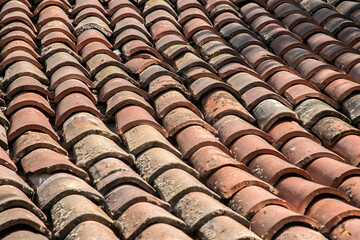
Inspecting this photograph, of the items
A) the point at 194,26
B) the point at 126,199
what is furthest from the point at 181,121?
the point at 194,26

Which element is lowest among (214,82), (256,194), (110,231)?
(110,231)

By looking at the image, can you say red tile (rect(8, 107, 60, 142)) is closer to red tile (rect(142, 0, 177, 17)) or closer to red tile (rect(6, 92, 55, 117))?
red tile (rect(6, 92, 55, 117))

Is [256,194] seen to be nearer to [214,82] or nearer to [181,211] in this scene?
[181,211]

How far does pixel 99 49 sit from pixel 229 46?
1.23m

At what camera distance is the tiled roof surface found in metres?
2.54

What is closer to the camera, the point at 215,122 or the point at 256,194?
the point at 256,194

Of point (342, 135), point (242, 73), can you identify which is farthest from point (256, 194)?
point (242, 73)

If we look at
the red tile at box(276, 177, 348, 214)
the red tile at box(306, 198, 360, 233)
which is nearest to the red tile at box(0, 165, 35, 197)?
the red tile at box(276, 177, 348, 214)

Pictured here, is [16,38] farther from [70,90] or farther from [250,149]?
[250,149]

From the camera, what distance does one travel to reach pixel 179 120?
136 inches

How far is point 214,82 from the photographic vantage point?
12.6ft

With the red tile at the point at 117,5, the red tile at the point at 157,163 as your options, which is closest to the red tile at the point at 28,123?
the red tile at the point at 157,163

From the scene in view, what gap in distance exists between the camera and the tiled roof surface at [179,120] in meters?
2.54

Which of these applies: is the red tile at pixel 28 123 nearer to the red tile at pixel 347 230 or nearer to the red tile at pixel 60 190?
the red tile at pixel 60 190
